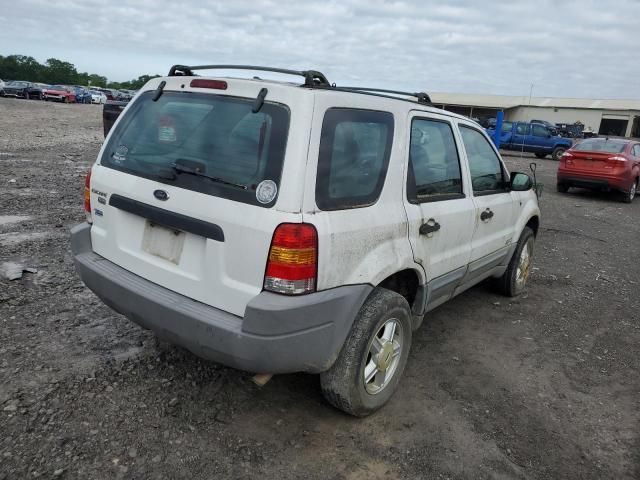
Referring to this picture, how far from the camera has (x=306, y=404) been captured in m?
3.14

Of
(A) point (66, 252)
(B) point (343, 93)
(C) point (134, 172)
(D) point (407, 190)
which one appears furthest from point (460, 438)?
(A) point (66, 252)

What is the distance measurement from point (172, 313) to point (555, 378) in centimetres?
285

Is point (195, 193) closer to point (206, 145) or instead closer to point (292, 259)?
point (206, 145)

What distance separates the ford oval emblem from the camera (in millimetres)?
2669

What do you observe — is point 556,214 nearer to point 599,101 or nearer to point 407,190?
point 407,190

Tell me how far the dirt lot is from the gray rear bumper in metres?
0.52

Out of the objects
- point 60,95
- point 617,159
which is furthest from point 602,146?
point 60,95

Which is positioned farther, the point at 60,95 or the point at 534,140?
the point at 60,95

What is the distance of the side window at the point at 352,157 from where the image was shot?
8.34 ft

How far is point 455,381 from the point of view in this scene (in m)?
3.59

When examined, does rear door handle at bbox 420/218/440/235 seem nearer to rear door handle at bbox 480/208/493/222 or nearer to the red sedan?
rear door handle at bbox 480/208/493/222

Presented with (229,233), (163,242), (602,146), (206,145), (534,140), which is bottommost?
(163,242)

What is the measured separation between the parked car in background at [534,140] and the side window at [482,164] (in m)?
23.0

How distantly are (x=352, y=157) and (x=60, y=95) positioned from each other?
47.3 metres
